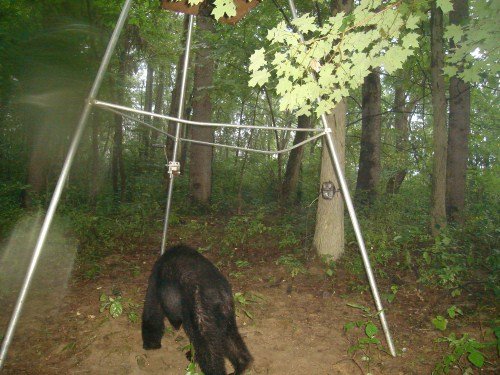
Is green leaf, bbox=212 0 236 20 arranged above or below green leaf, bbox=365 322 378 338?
above

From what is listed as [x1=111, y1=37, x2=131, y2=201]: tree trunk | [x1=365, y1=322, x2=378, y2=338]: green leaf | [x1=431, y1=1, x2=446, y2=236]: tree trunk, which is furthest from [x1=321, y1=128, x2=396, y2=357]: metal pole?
[x1=111, y1=37, x2=131, y2=201]: tree trunk

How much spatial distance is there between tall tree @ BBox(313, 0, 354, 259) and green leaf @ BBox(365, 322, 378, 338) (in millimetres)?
1599

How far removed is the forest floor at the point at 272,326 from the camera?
10.4 feet

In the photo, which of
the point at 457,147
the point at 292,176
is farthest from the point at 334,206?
the point at 292,176

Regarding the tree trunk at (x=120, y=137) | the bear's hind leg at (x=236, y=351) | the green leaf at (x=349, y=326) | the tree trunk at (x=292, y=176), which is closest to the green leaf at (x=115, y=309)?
the bear's hind leg at (x=236, y=351)

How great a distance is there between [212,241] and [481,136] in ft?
31.5

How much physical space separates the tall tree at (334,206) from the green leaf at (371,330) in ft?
5.24

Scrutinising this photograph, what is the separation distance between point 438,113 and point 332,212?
108 inches

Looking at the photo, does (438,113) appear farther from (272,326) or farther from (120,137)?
(120,137)

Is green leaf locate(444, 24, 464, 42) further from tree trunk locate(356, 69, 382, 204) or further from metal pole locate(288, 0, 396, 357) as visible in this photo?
tree trunk locate(356, 69, 382, 204)

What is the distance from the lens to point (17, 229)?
694cm

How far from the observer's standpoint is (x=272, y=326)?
3.76 m

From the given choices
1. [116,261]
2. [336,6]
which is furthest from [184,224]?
[336,6]

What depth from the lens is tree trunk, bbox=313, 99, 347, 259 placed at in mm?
4949
